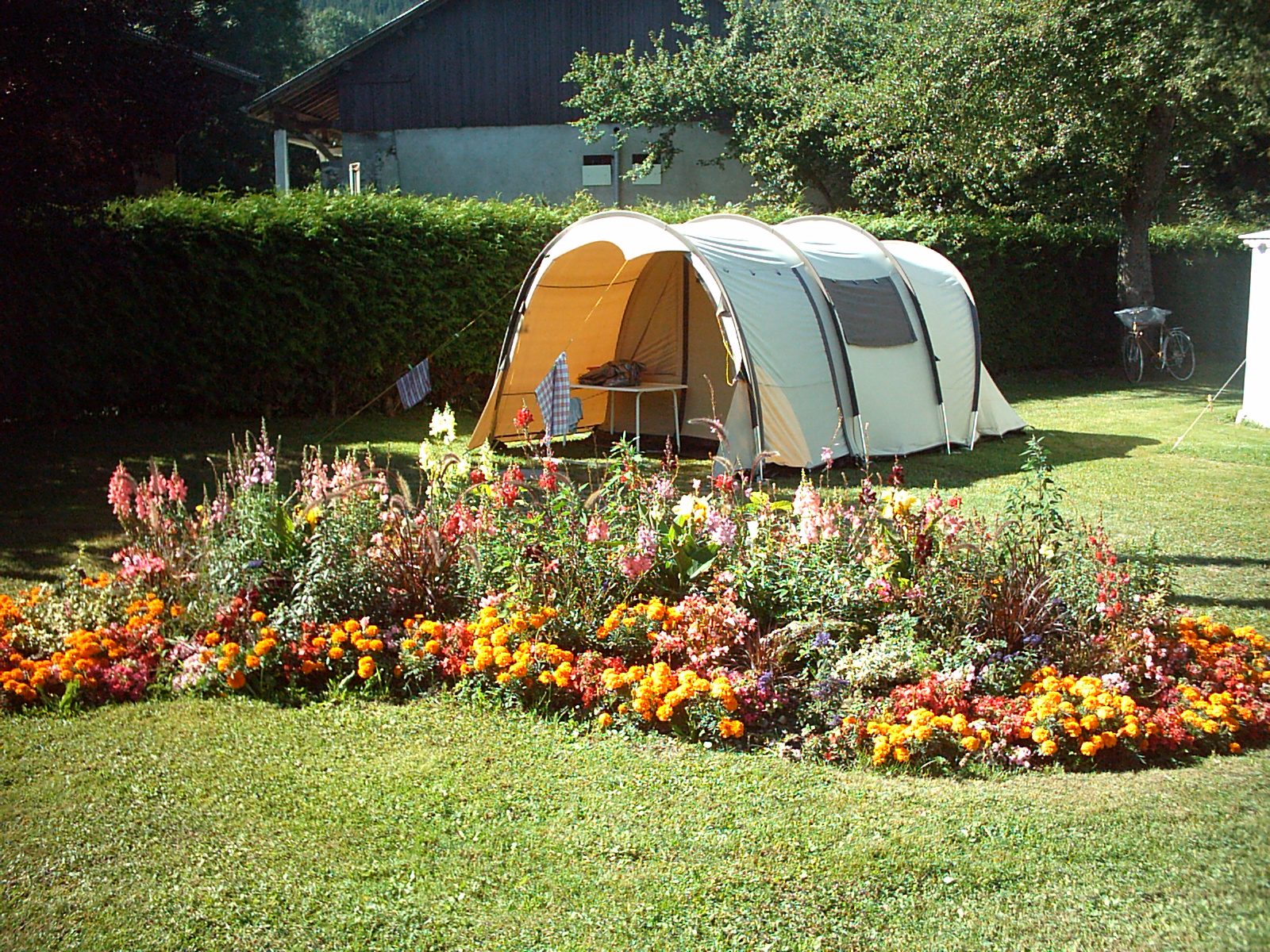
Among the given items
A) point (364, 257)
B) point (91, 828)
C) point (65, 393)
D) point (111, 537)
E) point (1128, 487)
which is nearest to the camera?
point (91, 828)

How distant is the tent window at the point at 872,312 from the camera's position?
9734 mm

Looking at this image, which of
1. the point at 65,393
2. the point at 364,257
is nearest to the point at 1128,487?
the point at 364,257

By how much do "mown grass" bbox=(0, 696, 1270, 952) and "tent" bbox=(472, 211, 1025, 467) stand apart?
5014 mm

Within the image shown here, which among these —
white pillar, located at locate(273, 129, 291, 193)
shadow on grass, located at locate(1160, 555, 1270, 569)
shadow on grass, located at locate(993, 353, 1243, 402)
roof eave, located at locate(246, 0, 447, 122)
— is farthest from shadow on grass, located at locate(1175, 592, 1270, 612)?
roof eave, located at locate(246, 0, 447, 122)

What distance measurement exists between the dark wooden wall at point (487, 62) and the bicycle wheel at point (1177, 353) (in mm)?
10077

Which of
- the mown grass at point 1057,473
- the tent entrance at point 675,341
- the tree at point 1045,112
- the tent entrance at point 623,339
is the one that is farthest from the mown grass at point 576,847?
the tree at point 1045,112

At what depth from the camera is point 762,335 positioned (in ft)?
29.9

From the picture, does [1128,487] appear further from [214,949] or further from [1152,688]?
[214,949]

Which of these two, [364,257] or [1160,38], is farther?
[1160,38]

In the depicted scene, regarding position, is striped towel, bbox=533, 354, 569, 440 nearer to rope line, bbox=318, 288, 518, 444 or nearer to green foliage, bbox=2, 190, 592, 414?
rope line, bbox=318, 288, 518, 444

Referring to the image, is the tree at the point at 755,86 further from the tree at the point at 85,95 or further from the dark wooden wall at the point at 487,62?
the tree at the point at 85,95

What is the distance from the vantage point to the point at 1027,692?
422 cm

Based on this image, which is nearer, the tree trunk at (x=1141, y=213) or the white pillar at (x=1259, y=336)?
the white pillar at (x=1259, y=336)

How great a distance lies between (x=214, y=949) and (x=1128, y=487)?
781 centimetres
